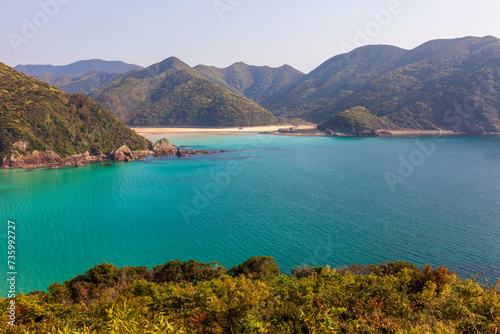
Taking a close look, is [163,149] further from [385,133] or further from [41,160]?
Result: [385,133]

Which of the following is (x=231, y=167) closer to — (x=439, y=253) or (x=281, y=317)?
(x=439, y=253)

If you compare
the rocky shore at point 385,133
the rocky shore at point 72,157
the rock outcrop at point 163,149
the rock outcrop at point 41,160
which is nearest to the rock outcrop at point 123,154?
the rocky shore at point 72,157

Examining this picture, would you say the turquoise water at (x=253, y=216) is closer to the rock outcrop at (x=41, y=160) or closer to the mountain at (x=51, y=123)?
the rock outcrop at (x=41, y=160)

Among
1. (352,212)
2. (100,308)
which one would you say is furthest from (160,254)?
(352,212)

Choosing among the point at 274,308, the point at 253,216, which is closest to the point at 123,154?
the point at 253,216

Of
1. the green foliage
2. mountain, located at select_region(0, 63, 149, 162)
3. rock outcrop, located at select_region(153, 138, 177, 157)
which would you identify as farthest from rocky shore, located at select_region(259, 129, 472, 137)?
the green foliage
